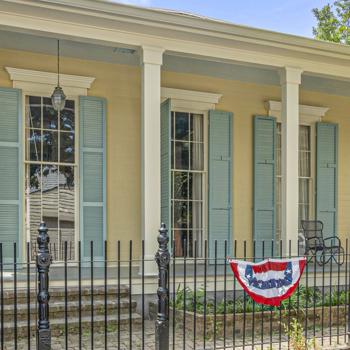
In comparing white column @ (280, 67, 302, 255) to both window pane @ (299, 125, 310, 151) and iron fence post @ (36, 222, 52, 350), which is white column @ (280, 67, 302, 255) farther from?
iron fence post @ (36, 222, 52, 350)

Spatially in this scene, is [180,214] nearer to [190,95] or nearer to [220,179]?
[220,179]

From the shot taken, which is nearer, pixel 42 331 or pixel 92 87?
pixel 42 331

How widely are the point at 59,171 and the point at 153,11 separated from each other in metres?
2.90

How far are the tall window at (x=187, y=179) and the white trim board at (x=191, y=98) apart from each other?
0.54ft

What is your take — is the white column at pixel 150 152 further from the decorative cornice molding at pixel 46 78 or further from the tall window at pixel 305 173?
the tall window at pixel 305 173

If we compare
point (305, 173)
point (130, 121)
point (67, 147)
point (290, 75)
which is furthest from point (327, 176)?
point (67, 147)

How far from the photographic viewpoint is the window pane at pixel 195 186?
819cm

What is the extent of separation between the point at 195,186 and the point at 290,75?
8.32 feet

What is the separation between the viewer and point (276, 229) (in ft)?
28.5

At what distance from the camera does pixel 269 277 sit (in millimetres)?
4977

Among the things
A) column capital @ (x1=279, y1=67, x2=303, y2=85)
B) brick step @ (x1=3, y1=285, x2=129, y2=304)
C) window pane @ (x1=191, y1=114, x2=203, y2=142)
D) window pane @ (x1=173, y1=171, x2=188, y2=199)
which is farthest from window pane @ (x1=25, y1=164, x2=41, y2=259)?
column capital @ (x1=279, y1=67, x2=303, y2=85)

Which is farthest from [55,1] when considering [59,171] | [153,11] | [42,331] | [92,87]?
[42,331]

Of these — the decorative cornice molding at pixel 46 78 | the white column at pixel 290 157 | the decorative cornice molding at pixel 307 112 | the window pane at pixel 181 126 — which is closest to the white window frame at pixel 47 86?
the decorative cornice molding at pixel 46 78

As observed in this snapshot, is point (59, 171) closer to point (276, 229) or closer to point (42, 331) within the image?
point (42, 331)
